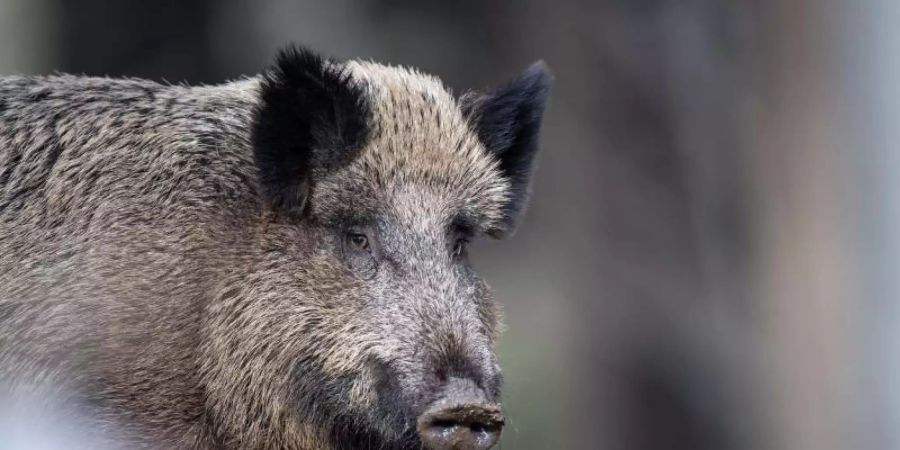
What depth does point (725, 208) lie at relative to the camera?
11.0 metres

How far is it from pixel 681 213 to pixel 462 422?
6866mm

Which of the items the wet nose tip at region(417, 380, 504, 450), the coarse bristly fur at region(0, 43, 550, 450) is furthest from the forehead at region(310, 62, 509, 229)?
the wet nose tip at region(417, 380, 504, 450)

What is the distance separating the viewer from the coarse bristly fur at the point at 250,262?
511cm

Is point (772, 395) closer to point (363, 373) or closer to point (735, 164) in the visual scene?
point (735, 164)

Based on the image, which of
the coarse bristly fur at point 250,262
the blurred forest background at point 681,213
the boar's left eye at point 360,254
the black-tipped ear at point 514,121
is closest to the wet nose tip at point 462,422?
the coarse bristly fur at point 250,262

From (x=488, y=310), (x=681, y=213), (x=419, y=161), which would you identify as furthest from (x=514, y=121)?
(x=681, y=213)

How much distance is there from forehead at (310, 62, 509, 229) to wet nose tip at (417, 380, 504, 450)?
88 centimetres

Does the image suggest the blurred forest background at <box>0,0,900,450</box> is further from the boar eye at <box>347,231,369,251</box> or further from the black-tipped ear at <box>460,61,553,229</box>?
the boar eye at <box>347,231,369,251</box>

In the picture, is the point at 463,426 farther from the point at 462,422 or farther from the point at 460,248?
the point at 460,248

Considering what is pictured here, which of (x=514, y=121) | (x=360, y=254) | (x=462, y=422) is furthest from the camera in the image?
(x=514, y=121)

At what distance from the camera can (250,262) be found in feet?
17.6

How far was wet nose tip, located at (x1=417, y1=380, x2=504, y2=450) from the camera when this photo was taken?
4.55 meters

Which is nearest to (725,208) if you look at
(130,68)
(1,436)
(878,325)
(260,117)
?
(878,325)

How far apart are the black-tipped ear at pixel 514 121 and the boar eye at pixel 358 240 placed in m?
0.76
